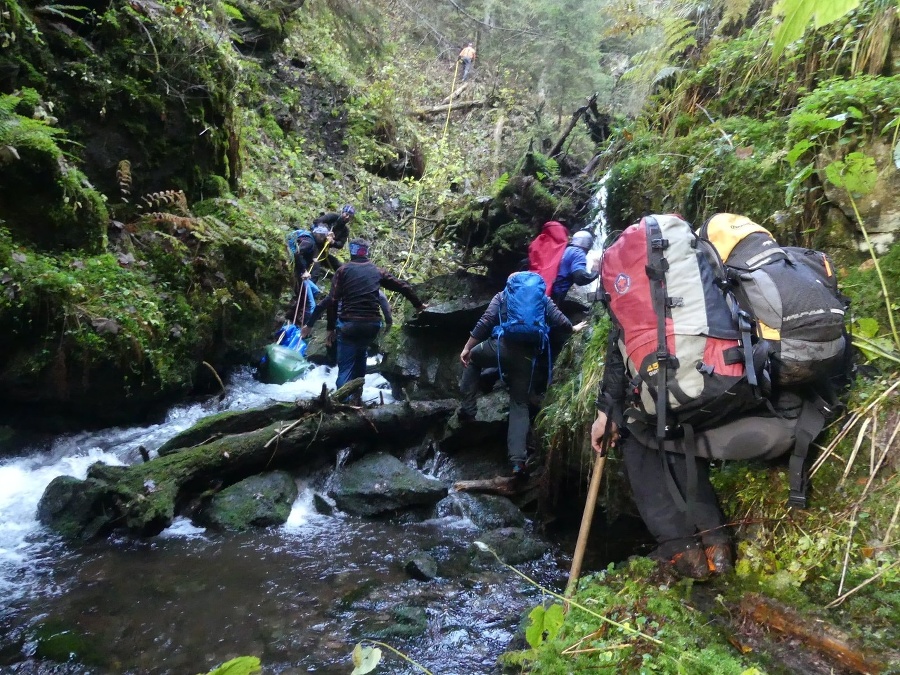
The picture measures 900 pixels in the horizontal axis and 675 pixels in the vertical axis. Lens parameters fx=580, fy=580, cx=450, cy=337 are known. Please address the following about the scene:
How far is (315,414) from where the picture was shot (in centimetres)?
707

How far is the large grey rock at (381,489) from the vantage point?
633 cm

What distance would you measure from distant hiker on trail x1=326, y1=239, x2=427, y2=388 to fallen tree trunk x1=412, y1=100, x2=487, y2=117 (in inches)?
518

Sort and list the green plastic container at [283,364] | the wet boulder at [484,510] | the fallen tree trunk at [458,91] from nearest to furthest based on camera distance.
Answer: the wet boulder at [484,510] → the green plastic container at [283,364] → the fallen tree trunk at [458,91]

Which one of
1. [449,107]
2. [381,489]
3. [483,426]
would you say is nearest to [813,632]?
[381,489]

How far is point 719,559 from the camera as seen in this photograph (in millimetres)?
3404

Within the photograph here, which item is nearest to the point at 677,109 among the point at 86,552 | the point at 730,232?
the point at 730,232

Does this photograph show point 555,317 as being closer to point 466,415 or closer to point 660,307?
point 466,415

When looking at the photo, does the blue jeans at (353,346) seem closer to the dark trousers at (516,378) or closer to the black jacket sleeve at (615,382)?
the dark trousers at (516,378)

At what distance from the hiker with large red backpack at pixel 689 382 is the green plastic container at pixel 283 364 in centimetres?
654

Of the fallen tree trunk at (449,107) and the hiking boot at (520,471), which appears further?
the fallen tree trunk at (449,107)

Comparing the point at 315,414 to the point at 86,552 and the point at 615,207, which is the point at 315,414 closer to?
the point at 86,552

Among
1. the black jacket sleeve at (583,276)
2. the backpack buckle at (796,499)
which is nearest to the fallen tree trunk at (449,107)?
the black jacket sleeve at (583,276)

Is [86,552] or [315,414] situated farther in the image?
[315,414]

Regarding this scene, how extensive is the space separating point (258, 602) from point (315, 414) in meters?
2.83
